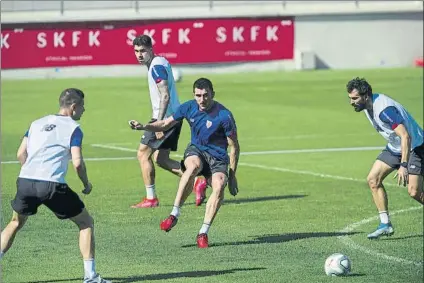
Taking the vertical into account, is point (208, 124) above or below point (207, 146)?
above

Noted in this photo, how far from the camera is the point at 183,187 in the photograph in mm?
15789

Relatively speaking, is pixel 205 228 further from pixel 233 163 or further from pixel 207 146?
pixel 207 146

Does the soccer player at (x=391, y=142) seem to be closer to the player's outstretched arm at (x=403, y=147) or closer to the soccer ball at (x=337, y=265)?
the player's outstretched arm at (x=403, y=147)

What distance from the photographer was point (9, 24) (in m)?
41.0

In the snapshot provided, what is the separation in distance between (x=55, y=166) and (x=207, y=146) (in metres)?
3.69

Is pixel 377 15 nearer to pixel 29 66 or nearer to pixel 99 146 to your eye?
pixel 29 66

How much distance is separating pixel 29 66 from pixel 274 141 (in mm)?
16104

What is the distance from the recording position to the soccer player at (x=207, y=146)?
1567 cm

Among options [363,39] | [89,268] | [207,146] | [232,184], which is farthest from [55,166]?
[363,39]

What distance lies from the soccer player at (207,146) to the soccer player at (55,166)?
9.35 ft

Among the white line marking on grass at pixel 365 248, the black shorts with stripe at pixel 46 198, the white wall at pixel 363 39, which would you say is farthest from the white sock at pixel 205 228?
the white wall at pixel 363 39

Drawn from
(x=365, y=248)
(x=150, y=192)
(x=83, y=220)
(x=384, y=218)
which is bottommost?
(x=365, y=248)

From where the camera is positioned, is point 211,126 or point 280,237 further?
point 280,237

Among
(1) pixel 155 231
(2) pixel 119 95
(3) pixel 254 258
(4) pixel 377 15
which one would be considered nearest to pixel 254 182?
(1) pixel 155 231
